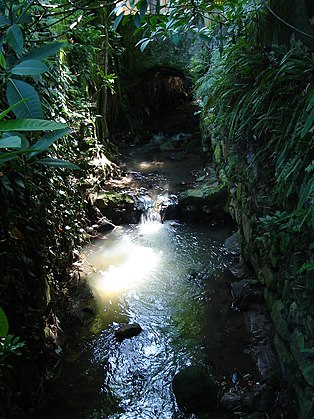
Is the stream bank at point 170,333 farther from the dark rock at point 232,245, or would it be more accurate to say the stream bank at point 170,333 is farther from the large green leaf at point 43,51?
the large green leaf at point 43,51

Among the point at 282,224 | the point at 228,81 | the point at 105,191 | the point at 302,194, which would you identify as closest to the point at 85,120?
the point at 105,191

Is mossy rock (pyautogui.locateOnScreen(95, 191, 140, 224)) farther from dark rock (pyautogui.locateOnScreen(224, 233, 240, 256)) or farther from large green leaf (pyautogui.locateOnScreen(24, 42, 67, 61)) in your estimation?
large green leaf (pyautogui.locateOnScreen(24, 42, 67, 61))

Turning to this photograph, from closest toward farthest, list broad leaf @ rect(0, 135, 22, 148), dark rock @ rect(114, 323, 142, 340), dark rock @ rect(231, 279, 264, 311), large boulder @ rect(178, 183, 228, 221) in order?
broad leaf @ rect(0, 135, 22, 148) < dark rock @ rect(114, 323, 142, 340) < dark rock @ rect(231, 279, 264, 311) < large boulder @ rect(178, 183, 228, 221)

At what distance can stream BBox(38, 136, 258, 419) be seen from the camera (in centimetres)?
318

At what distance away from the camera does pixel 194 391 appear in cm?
304

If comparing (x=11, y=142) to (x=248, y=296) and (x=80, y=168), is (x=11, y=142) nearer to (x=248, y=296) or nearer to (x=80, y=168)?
(x=80, y=168)

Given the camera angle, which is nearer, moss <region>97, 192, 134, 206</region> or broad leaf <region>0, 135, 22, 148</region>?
broad leaf <region>0, 135, 22, 148</region>

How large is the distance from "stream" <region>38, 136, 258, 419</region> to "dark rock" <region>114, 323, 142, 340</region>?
48 mm

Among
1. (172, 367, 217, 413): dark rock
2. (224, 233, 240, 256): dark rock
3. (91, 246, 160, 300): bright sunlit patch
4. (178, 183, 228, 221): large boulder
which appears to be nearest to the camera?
(172, 367, 217, 413): dark rock

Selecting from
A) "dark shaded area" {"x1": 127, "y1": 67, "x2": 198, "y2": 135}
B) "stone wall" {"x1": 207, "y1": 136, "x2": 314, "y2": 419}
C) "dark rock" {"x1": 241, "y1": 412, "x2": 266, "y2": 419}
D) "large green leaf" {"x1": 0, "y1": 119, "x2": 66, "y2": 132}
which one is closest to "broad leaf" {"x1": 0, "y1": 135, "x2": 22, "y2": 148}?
"large green leaf" {"x1": 0, "y1": 119, "x2": 66, "y2": 132}

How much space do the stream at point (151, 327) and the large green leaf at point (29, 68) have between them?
2803 millimetres

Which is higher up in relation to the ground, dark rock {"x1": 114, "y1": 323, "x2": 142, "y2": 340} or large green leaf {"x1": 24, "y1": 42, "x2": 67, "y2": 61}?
large green leaf {"x1": 24, "y1": 42, "x2": 67, "y2": 61}

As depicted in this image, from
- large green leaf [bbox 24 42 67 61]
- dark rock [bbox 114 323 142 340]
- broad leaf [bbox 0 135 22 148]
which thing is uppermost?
large green leaf [bbox 24 42 67 61]

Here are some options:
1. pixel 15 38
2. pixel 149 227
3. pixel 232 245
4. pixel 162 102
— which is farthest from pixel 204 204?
pixel 162 102
